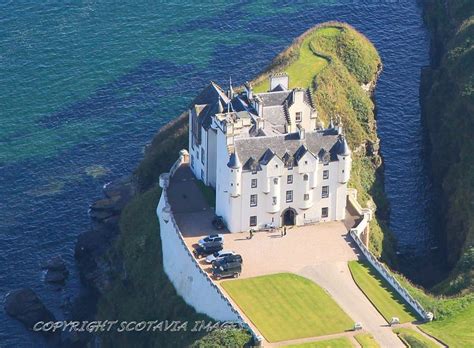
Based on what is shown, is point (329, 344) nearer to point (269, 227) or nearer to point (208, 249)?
point (208, 249)

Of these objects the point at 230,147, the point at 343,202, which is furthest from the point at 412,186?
the point at 230,147

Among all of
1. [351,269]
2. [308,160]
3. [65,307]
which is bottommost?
[65,307]

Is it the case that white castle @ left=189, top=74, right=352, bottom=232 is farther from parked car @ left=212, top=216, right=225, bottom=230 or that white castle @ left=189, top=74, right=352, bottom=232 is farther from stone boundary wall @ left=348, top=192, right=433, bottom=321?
stone boundary wall @ left=348, top=192, right=433, bottom=321

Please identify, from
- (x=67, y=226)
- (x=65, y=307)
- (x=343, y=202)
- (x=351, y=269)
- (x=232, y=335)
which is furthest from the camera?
(x=67, y=226)

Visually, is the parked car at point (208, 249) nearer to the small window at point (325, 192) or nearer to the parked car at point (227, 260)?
the parked car at point (227, 260)

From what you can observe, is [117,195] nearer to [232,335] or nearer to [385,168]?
[385,168]

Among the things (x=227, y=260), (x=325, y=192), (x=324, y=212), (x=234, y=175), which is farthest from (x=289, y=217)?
(x=227, y=260)

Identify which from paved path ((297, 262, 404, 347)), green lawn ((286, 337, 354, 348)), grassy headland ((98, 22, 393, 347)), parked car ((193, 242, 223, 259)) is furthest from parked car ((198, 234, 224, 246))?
green lawn ((286, 337, 354, 348))

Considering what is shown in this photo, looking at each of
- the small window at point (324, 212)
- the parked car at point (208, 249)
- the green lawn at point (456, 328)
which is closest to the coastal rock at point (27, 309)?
the parked car at point (208, 249)
